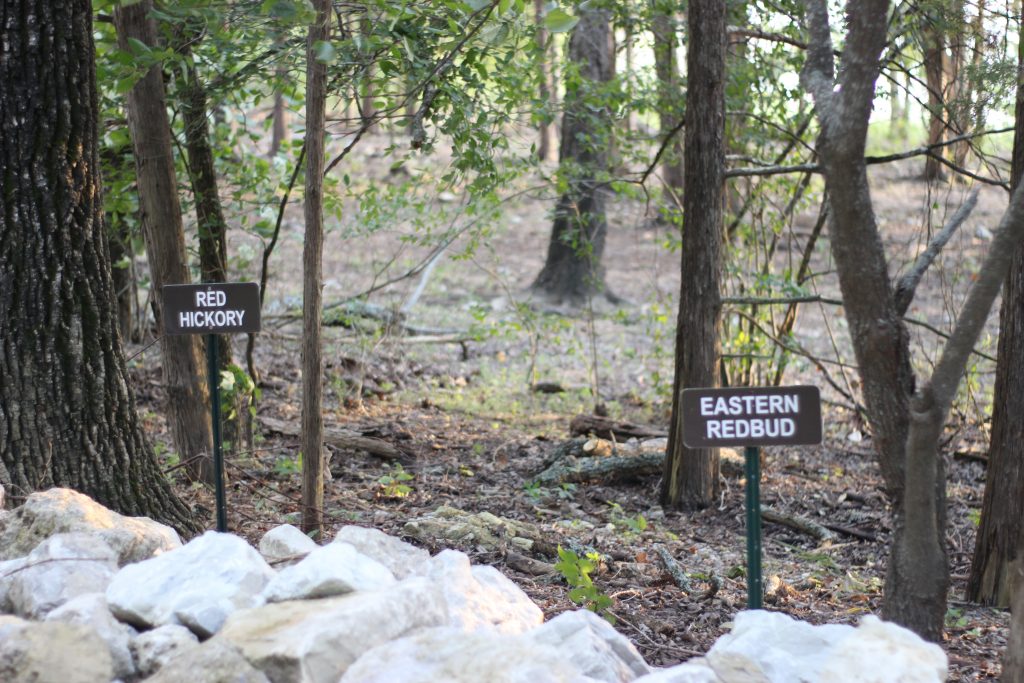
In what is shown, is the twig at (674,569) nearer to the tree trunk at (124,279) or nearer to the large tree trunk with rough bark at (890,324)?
the large tree trunk with rough bark at (890,324)

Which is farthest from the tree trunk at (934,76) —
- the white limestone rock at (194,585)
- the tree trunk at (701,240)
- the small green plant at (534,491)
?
the white limestone rock at (194,585)

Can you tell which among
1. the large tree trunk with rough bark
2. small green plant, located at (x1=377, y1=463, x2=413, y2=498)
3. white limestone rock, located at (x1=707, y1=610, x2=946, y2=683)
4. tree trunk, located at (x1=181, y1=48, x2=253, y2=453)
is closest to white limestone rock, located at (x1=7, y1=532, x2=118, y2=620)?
white limestone rock, located at (x1=707, y1=610, x2=946, y2=683)

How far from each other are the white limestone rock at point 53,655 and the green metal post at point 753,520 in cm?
210

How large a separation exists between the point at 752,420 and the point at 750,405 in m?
0.05

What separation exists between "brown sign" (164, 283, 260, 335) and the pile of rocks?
1.20 metres

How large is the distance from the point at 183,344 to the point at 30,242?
6.81 feet

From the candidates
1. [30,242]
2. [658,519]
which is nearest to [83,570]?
[30,242]

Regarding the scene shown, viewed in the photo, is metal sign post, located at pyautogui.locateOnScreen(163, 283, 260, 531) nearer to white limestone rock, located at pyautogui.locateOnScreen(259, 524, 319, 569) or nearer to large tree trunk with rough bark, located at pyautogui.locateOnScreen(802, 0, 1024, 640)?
white limestone rock, located at pyautogui.locateOnScreen(259, 524, 319, 569)

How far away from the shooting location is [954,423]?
31.3 feet

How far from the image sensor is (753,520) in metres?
3.58

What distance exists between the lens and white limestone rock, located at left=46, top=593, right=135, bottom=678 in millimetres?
2984

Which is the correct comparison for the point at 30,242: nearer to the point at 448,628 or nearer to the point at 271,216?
the point at 448,628

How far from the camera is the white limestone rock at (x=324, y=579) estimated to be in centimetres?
322

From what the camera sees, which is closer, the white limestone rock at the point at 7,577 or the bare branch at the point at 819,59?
the white limestone rock at the point at 7,577
